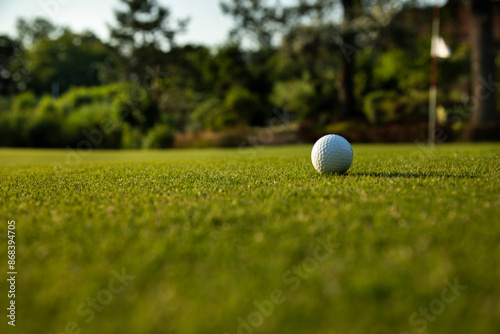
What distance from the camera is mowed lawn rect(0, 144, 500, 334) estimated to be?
6.64 ft

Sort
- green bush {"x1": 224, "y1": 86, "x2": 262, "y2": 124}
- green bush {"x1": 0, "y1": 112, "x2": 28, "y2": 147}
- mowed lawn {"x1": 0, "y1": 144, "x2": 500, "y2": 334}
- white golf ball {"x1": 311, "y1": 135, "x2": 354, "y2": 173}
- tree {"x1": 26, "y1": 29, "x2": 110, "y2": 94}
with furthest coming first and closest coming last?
tree {"x1": 26, "y1": 29, "x2": 110, "y2": 94} → green bush {"x1": 224, "y1": 86, "x2": 262, "y2": 124} → green bush {"x1": 0, "y1": 112, "x2": 28, "y2": 147} → white golf ball {"x1": 311, "y1": 135, "x2": 354, "y2": 173} → mowed lawn {"x1": 0, "y1": 144, "x2": 500, "y2": 334}

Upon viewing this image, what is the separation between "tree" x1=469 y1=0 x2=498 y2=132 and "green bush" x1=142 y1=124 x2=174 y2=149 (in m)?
19.3

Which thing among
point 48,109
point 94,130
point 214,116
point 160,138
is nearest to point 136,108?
point 160,138

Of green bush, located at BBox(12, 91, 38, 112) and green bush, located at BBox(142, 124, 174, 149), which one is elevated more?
green bush, located at BBox(12, 91, 38, 112)

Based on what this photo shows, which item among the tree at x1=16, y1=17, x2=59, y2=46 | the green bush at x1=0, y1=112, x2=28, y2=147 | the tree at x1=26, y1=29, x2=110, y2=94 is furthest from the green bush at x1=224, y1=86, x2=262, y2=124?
the tree at x1=16, y1=17, x2=59, y2=46

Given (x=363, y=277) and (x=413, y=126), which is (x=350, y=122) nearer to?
(x=413, y=126)

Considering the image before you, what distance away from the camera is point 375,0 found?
89.2ft

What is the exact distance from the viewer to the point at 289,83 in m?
36.3

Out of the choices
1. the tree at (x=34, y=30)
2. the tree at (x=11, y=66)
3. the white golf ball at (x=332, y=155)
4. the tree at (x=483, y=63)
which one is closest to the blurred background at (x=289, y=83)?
the tree at (x=483, y=63)

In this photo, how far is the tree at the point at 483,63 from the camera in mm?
21922

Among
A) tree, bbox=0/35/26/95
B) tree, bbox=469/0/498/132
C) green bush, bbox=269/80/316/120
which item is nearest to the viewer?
tree, bbox=469/0/498/132

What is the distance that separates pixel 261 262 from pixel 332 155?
3.63 m

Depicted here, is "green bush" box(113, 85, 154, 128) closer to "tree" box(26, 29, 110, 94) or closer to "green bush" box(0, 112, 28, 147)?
"green bush" box(0, 112, 28, 147)

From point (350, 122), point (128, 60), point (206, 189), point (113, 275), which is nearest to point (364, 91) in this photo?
point (350, 122)
